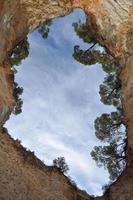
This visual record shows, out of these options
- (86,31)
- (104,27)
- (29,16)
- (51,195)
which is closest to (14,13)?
(29,16)

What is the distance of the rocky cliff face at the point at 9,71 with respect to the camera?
1802 cm

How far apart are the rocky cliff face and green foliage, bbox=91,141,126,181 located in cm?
336

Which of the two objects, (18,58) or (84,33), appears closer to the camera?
(18,58)

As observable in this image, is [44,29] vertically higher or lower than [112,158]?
higher

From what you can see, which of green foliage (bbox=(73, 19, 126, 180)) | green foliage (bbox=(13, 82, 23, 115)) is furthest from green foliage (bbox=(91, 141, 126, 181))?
green foliage (bbox=(13, 82, 23, 115))

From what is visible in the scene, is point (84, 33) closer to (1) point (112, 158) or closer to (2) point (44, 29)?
(2) point (44, 29)

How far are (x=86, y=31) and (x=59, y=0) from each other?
13.1 feet

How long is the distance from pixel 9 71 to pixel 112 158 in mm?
7839

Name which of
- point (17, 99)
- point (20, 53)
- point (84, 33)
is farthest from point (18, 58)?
point (84, 33)

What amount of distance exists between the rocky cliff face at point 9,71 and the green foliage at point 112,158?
336 cm

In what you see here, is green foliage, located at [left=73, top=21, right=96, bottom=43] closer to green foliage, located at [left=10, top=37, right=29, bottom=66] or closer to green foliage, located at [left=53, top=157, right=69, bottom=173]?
green foliage, located at [left=10, top=37, right=29, bottom=66]

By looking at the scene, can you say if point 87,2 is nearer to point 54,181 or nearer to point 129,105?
point 129,105

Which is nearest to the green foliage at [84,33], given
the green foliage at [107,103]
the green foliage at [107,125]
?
the green foliage at [107,103]

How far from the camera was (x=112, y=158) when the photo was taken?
23391 mm
